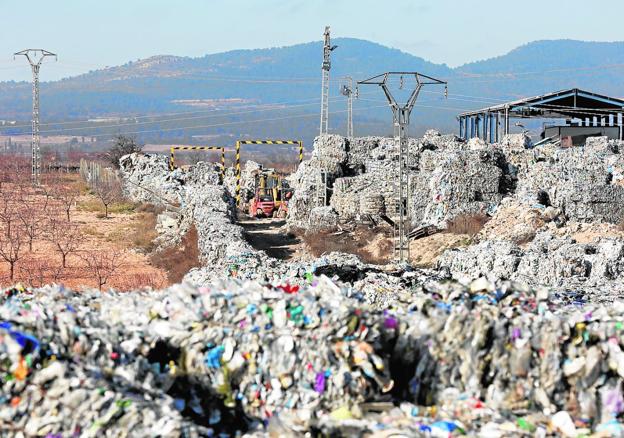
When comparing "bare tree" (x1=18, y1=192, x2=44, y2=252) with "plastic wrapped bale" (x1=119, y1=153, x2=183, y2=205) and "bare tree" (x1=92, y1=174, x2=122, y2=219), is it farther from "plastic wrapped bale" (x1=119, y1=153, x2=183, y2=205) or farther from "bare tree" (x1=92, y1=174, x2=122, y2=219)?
"plastic wrapped bale" (x1=119, y1=153, x2=183, y2=205)

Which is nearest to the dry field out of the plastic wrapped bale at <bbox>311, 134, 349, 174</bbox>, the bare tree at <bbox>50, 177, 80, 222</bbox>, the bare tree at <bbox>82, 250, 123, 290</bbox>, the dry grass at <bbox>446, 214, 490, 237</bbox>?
the bare tree at <bbox>82, 250, 123, 290</bbox>

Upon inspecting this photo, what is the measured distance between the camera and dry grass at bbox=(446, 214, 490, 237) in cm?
2191

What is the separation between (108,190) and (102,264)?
62.6 ft

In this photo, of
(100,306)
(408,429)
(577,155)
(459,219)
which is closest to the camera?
(408,429)

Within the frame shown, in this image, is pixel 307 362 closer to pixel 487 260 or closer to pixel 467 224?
pixel 487 260

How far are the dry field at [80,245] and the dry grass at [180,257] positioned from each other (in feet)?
0.69

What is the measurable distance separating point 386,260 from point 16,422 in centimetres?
1564

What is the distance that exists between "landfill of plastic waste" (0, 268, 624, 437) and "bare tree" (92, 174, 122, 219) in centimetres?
2827

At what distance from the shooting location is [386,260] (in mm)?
20594

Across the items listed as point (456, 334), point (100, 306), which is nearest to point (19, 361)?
point (100, 306)

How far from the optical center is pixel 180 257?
2258cm

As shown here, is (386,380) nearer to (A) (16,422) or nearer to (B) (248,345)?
(B) (248,345)

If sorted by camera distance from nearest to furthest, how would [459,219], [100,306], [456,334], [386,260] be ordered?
1. [456,334]
2. [100,306]
3. [386,260]
4. [459,219]

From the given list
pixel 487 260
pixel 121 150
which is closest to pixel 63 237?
pixel 487 260
